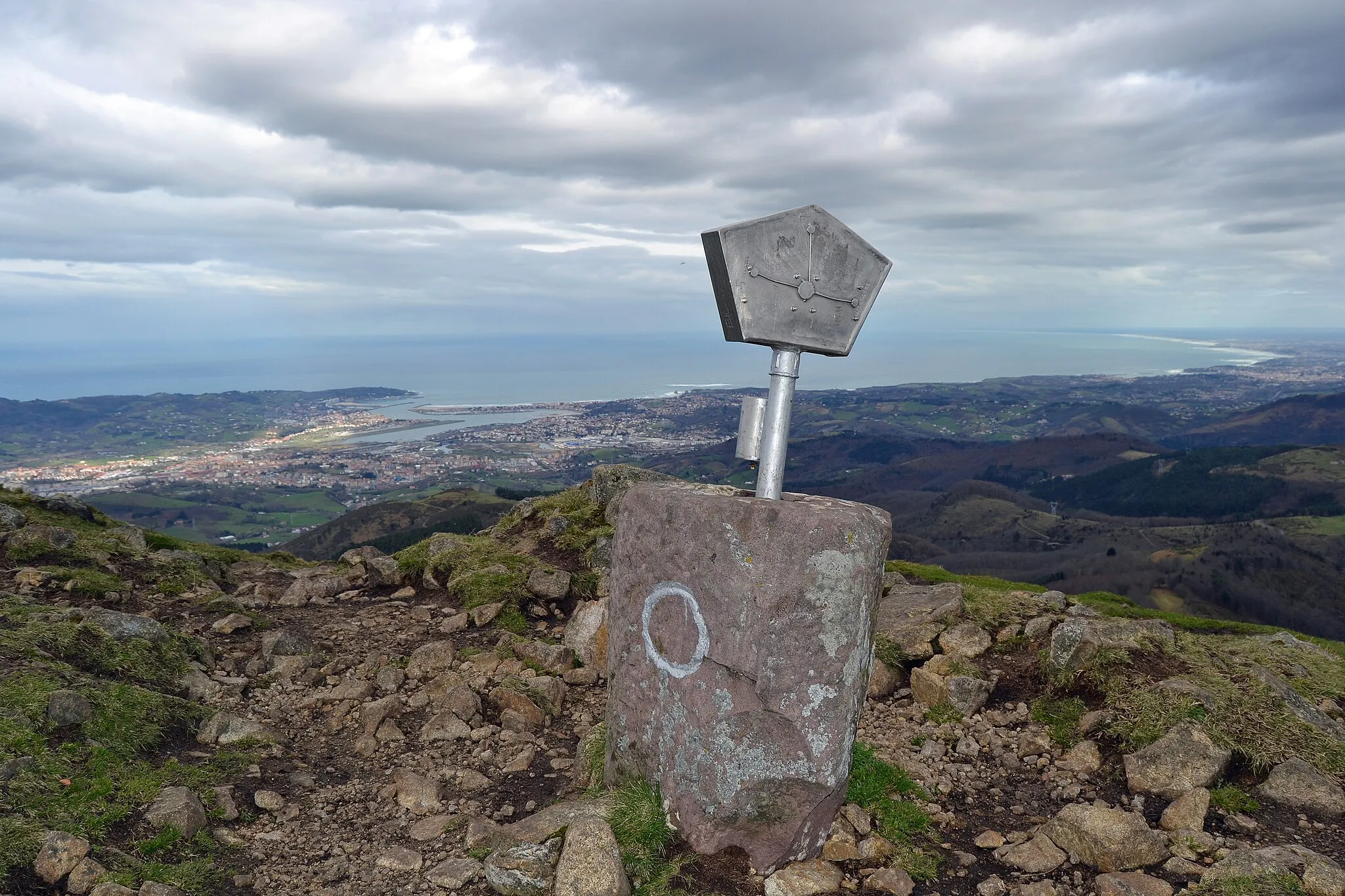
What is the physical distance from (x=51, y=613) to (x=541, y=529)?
797 centimetres

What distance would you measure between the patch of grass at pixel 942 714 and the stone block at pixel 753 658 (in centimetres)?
295

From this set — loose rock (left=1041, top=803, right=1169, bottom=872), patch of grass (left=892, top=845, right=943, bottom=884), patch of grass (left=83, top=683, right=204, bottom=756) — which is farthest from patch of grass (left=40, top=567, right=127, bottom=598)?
loose rock (left=1041, top=803, right=1169, bottom=872)

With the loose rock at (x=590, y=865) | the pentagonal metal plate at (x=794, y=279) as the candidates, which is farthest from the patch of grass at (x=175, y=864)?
the pentagonal metal plate at (x=794, y=279)

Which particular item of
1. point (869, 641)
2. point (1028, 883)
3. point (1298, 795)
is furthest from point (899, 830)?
point (1298, 795)

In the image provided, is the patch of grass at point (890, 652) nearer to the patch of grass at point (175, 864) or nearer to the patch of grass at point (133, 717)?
the patch of grass at point (175, 864)

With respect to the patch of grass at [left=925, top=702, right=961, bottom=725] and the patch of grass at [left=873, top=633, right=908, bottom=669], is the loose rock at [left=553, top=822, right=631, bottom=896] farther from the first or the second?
the patch of grass at [left=873, top=633, right=908, bottom=669]

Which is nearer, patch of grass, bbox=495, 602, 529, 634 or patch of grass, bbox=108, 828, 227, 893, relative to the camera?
patch of grass, bbox=108, 828, 227, 893

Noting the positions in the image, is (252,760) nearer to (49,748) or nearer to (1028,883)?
(49,748)

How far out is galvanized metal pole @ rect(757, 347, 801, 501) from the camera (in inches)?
278

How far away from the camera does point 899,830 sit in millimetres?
6973

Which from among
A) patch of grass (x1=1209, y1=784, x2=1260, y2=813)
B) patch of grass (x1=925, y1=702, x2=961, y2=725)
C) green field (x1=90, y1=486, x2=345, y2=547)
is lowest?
green field (x1=90, y1=486, x2=345, y2=547)

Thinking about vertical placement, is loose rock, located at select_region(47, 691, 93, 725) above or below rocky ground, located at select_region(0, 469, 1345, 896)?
above

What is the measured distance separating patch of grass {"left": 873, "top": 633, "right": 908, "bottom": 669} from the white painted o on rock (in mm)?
4519

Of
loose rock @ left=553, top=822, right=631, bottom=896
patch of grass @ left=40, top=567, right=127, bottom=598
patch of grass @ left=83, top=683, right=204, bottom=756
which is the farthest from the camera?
patch of grass @ left=40, top=567, right=127, bottom=598
